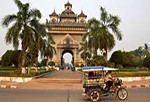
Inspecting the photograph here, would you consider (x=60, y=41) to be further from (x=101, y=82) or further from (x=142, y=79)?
(x=101, y=82)

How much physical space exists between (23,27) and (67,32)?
63.2 metres

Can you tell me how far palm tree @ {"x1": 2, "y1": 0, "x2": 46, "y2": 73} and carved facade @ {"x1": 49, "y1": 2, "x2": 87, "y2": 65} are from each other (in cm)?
5356

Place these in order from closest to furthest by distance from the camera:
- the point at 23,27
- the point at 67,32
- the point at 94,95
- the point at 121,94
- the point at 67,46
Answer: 1. the point at 94,95
2. the point at 121,94
3. the point at 23,27
4. the point at 67,46
5. the point at 67,32

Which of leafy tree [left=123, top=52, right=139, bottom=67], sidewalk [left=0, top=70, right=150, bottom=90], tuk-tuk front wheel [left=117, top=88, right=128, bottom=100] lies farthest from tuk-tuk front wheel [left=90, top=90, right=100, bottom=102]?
leafy tree [left=123, top=52, right=139, bottom=67]

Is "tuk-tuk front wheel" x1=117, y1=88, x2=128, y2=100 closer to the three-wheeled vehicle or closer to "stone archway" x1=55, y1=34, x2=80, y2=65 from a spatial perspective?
the three-wheeled vehicle

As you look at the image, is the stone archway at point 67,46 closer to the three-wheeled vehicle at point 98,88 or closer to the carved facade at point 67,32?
the carved facade at point 67,32

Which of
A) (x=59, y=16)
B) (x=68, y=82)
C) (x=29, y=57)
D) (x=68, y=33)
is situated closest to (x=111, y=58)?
(x=29, y=57)

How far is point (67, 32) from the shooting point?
9238 cm

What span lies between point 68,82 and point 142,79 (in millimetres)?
8521

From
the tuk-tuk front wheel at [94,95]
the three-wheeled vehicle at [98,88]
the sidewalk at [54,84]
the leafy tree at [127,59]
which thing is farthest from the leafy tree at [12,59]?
the tuk-tuk front wheel at [94,95]

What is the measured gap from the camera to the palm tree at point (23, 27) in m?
28.4

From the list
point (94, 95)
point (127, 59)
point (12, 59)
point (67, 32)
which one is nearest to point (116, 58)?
point (127, 59)

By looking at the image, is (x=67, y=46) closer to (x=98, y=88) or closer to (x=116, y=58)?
(x=116, y=58)

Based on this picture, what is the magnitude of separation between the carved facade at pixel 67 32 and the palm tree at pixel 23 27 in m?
53.6
